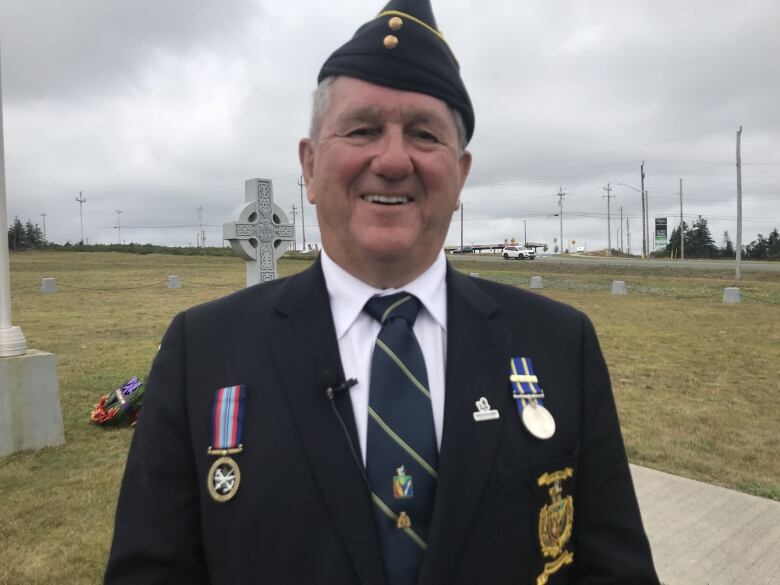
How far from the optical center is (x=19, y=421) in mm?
5574

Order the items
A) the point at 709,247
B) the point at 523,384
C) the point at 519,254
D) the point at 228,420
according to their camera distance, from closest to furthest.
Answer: the point at 228,420
the point at 523,384
the point at 519,254
the point at 709,247

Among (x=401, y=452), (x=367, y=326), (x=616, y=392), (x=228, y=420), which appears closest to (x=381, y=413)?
(x=401, y=452)

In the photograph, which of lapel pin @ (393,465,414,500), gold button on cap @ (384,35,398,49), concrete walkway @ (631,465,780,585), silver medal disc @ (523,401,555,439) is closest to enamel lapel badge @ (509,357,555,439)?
silver medal disc @ (523,401,555,439)

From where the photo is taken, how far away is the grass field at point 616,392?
4348 mm

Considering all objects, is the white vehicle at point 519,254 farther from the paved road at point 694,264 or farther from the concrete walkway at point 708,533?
the concrete walkway at point 708,533

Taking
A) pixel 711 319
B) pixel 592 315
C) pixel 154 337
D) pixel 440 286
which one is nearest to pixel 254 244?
pixel 440 286

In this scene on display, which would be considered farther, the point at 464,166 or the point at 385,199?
the point at 464,166

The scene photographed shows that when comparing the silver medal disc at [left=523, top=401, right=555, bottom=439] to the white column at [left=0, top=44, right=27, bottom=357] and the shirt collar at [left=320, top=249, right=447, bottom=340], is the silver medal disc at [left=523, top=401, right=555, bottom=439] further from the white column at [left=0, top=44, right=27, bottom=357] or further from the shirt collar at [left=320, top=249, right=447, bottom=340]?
the white column at [left=0, top=44, right=27, bottom=357]

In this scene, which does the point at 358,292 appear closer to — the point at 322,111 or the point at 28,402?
the point at 322,111

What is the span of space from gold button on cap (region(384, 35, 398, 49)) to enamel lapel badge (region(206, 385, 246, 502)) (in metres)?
0.90

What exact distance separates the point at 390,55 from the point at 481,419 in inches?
35.4

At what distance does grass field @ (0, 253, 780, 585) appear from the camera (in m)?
4.35

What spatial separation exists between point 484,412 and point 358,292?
0.43 m

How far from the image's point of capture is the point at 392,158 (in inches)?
56.1
